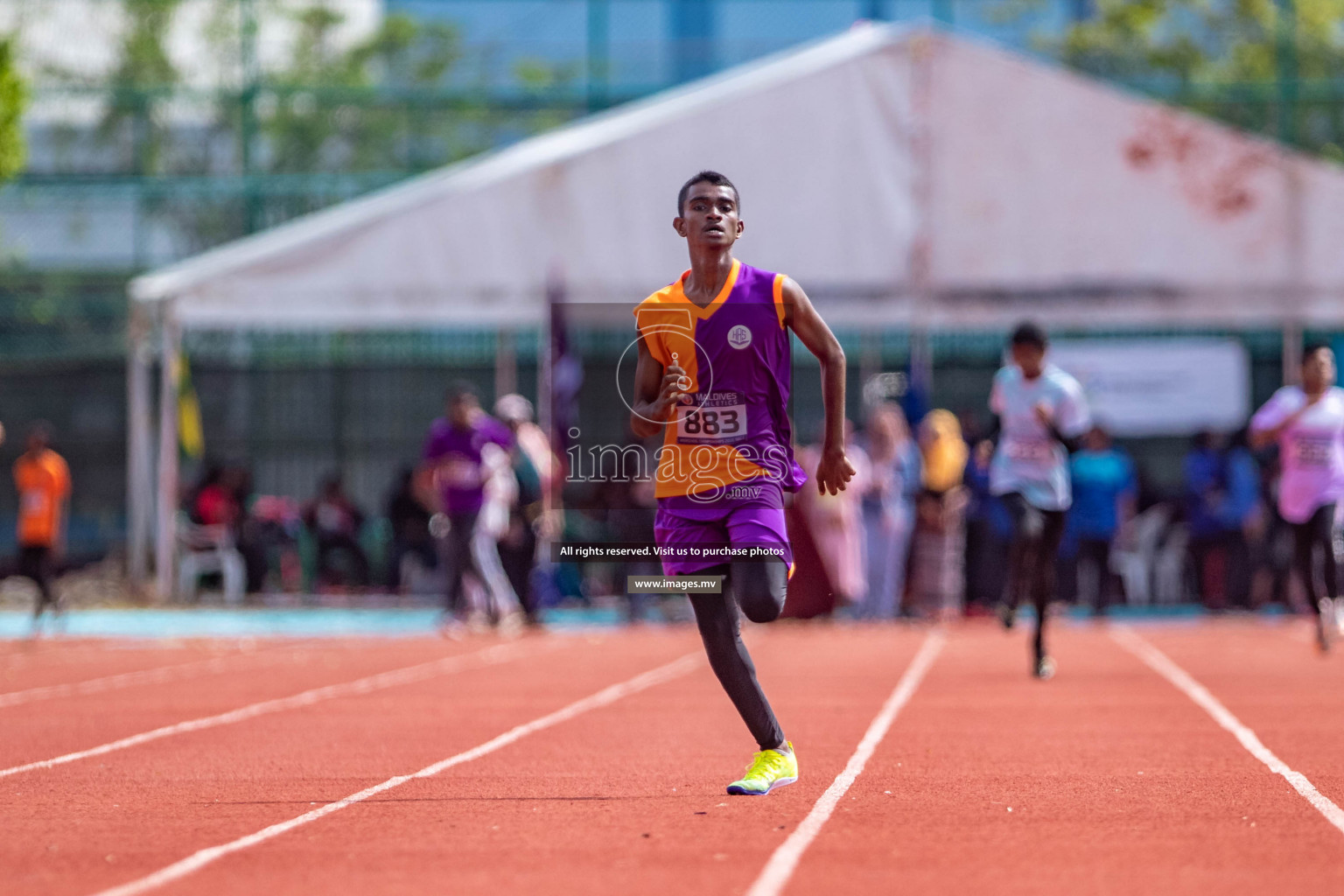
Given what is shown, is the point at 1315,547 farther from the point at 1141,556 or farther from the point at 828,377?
the point at 1141,556

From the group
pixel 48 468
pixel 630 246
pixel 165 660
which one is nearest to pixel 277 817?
pixel 165 660

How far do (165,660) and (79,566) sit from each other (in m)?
8.78

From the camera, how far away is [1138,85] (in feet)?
81.0

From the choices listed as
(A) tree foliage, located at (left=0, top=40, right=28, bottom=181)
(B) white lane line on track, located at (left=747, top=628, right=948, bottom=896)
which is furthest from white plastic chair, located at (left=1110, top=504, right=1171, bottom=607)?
(A) tree foliage, located at (left=0, top=40, right=28, bottom=181)

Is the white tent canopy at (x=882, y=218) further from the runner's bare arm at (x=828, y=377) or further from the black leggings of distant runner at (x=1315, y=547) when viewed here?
the runner's bare arm at (x=828, y=377)

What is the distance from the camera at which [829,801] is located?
6.90 metres

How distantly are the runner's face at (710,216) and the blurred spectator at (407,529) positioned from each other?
49.4ft

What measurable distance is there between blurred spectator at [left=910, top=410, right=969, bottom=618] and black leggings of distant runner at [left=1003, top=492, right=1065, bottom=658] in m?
6.67

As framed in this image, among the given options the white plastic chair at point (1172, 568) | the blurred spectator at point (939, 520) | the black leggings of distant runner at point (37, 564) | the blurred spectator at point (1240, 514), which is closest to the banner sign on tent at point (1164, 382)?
the blurred spectator at point (1240, 514)

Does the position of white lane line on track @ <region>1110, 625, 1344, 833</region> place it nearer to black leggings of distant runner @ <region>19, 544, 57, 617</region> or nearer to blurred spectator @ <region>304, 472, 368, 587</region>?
blurred spectator @ <region>304, 472, 368, 587</region>

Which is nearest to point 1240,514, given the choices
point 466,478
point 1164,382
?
point 1164,382

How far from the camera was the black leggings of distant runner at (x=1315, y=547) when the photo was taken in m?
13.7

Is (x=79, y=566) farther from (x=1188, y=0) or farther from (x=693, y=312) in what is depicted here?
(x=1188, y=0)

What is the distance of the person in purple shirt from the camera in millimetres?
17938
